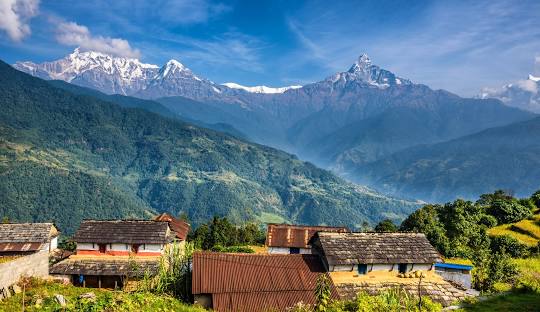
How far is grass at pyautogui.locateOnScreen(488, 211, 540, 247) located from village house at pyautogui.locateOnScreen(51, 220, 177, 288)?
147ft

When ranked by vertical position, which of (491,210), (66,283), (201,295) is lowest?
(66,283)

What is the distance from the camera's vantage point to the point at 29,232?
1941 inches

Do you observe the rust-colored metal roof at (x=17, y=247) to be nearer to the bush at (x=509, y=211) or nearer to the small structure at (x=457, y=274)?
the small structure at (x=457, y=274)

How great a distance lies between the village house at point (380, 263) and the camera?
1236 inches

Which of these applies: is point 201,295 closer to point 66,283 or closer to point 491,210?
point 66,283

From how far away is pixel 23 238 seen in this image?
48.7m

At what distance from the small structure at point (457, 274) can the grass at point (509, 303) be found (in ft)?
36.8

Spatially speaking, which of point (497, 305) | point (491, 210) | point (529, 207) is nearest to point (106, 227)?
point (497, 305)

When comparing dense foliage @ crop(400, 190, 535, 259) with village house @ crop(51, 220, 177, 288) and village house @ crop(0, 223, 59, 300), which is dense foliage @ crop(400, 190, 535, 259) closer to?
village house @ crop(51, 220, 177, 288)

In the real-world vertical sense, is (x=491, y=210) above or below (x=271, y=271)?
above

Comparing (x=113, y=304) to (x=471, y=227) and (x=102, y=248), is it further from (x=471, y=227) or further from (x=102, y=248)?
(x=471, y=227)

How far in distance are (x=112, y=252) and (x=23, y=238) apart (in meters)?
12.7

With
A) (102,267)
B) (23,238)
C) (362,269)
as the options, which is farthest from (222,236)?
(362,269)

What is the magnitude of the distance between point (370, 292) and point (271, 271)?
736 cm
